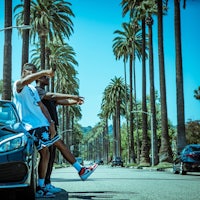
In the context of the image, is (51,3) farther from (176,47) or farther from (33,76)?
(33,76)

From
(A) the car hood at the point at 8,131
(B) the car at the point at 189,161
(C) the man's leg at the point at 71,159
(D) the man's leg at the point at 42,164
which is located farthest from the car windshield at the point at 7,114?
(B) the car at the point at 189,161

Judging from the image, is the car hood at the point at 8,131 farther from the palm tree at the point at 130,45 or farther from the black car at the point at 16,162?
the palm tree at the point at 130,45

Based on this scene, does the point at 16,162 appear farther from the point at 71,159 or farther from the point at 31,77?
the point at 71,159

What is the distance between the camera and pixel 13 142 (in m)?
4.64

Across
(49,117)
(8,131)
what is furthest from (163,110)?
(8,131)

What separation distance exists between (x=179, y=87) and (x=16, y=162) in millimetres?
22895

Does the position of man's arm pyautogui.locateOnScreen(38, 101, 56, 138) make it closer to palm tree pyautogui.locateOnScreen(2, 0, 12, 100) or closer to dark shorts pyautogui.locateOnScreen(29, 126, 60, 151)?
dark shorts pyautogui.locateOnScreen(29, 126, 60, 151)

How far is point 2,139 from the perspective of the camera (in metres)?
4.61

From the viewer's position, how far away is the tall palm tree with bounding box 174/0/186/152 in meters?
26.2

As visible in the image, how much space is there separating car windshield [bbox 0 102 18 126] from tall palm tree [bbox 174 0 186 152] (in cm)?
2104

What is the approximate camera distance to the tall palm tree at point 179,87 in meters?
26.2

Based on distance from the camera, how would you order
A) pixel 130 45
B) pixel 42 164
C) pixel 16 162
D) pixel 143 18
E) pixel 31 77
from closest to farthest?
pixel 16 162, pixel 31 77, pixel 42 164, pixel 143 18, pixel 130 45

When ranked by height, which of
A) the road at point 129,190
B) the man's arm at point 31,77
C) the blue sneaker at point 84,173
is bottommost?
the road at point 129,190

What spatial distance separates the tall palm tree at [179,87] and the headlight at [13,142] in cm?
2216
